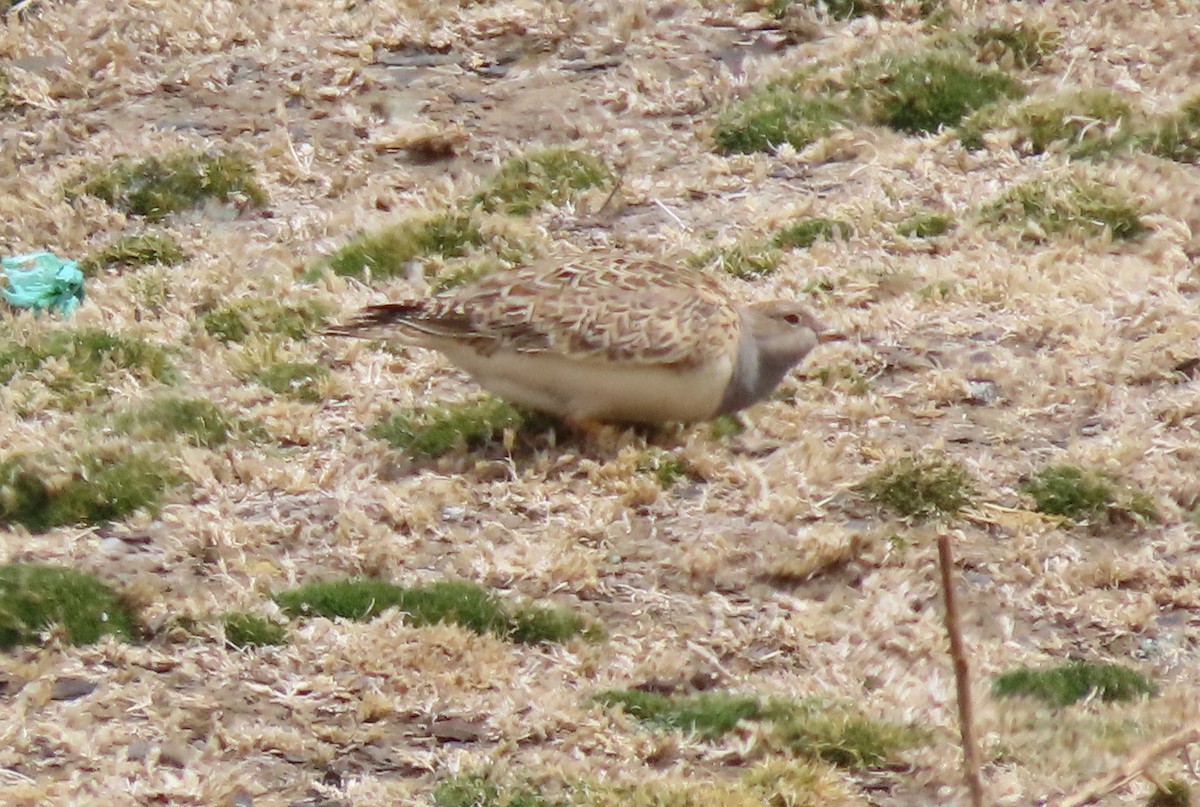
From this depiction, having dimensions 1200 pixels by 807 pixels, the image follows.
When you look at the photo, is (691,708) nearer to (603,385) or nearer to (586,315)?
(603,385)

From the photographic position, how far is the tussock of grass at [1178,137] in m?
11.3

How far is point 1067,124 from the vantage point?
11555 millimetres

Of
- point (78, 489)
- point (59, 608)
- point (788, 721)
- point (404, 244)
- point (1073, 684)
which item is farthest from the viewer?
point (404, 244)

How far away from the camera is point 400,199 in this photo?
1184cm

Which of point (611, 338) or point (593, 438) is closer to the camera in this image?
point (611, 338)

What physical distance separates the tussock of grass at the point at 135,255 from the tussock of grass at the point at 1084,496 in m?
5.47

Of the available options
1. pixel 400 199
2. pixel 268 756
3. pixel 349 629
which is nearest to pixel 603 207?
pixel 400 199

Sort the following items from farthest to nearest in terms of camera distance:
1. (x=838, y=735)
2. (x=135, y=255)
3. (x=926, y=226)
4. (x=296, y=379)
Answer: (x=135, y=255), (x=926, y=226), (x=296, y=379), (x=838, y=735)

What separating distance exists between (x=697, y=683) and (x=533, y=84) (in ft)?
22.5

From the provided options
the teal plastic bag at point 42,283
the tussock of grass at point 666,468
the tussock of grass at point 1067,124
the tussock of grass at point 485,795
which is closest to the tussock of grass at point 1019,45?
the tussock of grass at point 1067,124

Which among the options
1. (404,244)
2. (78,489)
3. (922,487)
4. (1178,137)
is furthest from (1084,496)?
(404,244)

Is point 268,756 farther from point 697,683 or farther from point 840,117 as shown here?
point 840,117

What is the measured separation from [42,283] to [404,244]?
6.77ft

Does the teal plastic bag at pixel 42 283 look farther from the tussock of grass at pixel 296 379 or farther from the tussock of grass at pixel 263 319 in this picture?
the tussock of grass at pixel 296 379
